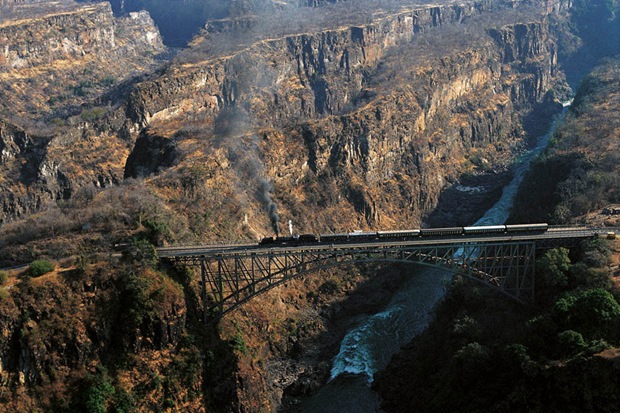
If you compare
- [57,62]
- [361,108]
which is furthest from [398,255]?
[57,62]

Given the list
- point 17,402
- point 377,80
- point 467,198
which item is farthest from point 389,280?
point 377,80

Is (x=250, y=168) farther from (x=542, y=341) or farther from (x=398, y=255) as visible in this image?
(x=542, y=341)

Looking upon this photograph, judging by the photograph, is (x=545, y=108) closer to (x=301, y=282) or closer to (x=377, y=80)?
(x=377, y=80)

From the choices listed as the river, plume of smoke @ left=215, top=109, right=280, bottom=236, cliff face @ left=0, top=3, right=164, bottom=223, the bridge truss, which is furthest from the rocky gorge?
the bridge truss

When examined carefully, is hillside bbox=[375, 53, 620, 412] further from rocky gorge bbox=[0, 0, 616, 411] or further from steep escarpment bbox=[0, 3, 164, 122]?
steep escarpment bbox=[0, 3, 164, 122]

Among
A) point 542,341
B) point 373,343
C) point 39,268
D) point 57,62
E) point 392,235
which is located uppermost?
point 57,62

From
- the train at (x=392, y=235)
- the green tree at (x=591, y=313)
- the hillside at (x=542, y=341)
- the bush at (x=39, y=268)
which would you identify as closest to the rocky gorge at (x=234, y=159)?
the bush at (x=39, y=268)
